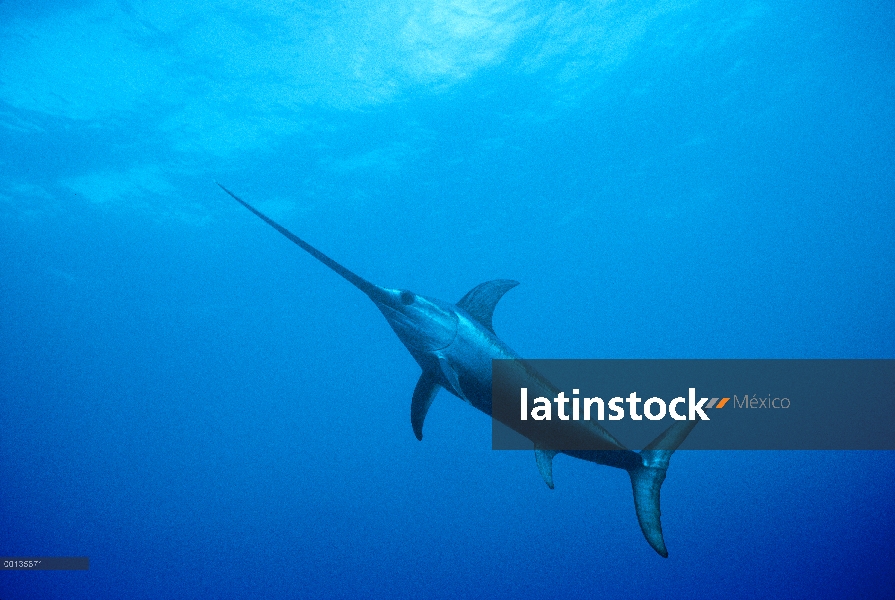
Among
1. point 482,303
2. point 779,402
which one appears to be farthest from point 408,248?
point 779,402

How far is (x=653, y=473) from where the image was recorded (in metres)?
3.47

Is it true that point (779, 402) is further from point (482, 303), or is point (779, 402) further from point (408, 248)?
point (482, 303)

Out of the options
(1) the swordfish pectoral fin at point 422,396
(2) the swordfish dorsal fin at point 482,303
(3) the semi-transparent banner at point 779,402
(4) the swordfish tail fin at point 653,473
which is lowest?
(4) the swordfish tail fin at point 653,473

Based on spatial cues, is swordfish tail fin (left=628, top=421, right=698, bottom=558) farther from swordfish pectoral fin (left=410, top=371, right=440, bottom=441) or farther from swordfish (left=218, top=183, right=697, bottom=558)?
swordfish pectoral fin (left=410, top=371, right=440, bottom=441)

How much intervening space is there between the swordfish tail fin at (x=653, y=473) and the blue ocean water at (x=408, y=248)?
12.3 m

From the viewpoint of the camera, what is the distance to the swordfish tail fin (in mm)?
3375

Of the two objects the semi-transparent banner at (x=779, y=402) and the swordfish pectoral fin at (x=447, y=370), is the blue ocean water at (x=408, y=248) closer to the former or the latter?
the semi-transparent banner at (x=779, y=402)

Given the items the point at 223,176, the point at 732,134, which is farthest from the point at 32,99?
the point at 732,134

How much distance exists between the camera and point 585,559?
2303 centimetres

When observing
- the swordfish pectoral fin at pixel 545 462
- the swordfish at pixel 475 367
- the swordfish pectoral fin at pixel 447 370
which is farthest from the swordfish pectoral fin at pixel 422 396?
the swordfish pectoral fin at pixel 545 462

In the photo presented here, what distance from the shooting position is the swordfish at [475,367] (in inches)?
106

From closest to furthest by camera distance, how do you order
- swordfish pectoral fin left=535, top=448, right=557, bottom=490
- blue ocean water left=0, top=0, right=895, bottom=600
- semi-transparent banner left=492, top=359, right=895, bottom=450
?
swordfish pectoral fin left=535, top=448, right=557, bottom=490
blue ocean water left=0, top=0, right=895, bottom=600
semi-transparent banner left=492, top=359, right=895, bottom=450

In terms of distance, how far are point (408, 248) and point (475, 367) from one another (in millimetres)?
26336

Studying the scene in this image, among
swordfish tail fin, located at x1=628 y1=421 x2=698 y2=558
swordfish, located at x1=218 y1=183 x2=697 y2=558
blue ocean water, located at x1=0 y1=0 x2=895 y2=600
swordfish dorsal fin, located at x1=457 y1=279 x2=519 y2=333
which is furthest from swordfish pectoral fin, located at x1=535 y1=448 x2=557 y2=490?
blue ocean water, located at x1=0 y1=0 x2=895 y2=600
